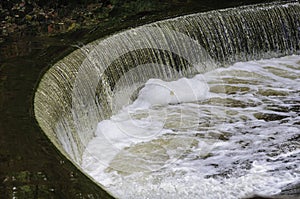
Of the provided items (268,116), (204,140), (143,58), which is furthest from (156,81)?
(204,140)

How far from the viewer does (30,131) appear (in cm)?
527

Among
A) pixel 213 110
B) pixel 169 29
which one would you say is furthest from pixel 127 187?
pixel 169 29

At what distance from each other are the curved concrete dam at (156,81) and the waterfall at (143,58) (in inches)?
0.6

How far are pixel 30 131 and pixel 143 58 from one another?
3411 mm

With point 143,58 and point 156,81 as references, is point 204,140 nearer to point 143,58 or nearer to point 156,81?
point 156,81

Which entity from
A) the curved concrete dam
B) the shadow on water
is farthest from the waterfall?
the shadow on water

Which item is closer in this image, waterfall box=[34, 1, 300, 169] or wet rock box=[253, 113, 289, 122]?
waterfall box=[34, 1, 300, 169]

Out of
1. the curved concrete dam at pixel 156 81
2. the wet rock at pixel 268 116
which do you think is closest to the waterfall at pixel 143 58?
the curved concrete dam at pixel 156 81

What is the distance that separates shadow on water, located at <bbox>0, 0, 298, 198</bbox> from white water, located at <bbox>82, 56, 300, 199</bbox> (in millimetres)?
930

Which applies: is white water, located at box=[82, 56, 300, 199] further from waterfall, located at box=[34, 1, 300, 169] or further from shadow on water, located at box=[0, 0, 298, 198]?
shadow on water, located at box=[0, 0, 298, 198]

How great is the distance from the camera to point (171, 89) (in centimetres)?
822

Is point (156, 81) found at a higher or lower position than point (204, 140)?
higher

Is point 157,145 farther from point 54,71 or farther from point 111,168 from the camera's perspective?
point 54,71

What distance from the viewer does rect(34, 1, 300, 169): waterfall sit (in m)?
6.46
